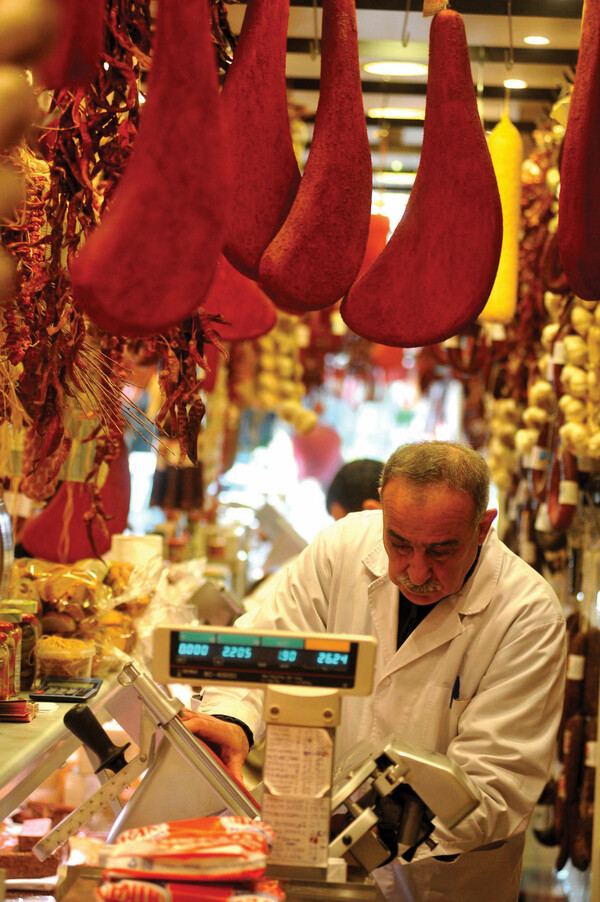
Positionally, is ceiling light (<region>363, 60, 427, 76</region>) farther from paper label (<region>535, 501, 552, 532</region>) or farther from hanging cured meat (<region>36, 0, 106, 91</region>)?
hanging cured meat (<region>36, 0, 106, 91</region>)

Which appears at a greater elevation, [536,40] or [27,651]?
[536,40]

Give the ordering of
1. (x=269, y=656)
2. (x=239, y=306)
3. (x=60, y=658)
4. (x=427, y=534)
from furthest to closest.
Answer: (x=239, y=306) < (x=60, y=658) < (x=427, y=534) < (x=269, y=656)

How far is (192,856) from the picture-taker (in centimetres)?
117

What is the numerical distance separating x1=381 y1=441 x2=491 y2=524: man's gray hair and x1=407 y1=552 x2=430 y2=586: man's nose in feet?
0.43

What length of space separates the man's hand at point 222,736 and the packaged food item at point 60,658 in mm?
665

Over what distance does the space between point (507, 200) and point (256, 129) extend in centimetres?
137

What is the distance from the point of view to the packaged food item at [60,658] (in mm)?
2363

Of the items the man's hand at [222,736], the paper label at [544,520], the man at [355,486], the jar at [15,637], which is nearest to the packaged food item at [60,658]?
the jar at [15,637]

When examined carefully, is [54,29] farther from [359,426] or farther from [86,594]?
[359,426]

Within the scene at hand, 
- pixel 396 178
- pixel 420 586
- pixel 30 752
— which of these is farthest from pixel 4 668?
pixel 396 178

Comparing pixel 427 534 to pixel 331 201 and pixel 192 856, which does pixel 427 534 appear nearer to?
pixel 331 201

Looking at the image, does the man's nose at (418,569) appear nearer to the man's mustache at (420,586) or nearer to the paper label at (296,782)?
the man's mustache at (420,586)

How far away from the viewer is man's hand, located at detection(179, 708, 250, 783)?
171 cm

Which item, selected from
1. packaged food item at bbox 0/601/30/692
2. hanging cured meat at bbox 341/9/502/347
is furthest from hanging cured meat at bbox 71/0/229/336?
packaged food item at bbox 0/601/30/692
